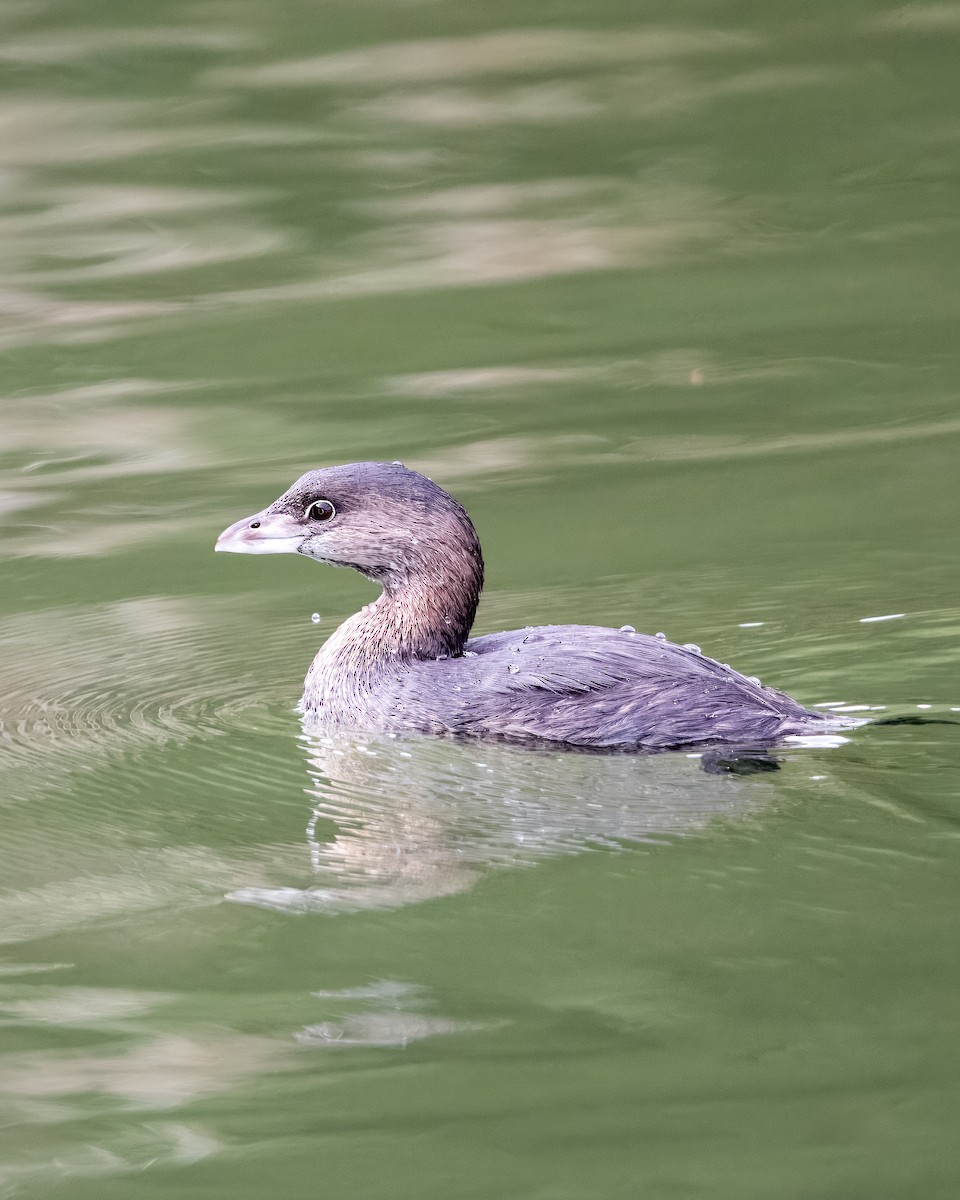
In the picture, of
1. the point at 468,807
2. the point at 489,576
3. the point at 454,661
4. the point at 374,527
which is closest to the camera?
the point at 468,807

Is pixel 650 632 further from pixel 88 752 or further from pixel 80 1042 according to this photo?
pixel 80 1042

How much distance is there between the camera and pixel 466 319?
32.7 feet

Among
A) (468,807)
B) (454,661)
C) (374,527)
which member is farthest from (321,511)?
(468,807)

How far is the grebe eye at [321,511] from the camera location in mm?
6199

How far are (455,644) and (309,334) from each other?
4.11 meters

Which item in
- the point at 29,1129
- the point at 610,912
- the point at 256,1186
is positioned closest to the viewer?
the point at 256,1186

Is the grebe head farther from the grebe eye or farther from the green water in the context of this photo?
the green water

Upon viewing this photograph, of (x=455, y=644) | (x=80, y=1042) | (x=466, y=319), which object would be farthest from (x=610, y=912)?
(x=466, y=319)

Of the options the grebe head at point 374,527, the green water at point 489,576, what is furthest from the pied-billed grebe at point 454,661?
the green water at point 489,576

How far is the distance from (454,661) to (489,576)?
1445 mm

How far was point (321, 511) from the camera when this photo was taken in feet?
20.4

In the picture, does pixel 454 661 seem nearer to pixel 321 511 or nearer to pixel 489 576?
pixel 321 511

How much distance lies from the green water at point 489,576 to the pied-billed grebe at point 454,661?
0.12 metres

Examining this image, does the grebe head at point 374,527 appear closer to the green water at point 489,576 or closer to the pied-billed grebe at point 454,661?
the pied-billed grebe at point 454,661
